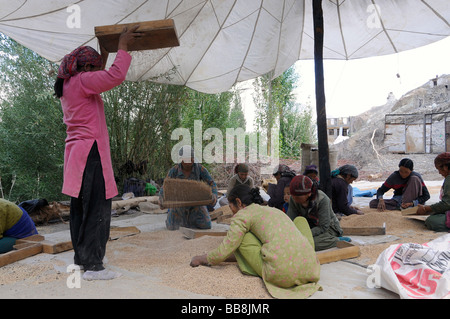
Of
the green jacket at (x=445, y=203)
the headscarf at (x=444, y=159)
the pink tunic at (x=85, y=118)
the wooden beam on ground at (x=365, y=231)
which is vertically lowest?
the wooden beam on ground at (x=365, y=231)

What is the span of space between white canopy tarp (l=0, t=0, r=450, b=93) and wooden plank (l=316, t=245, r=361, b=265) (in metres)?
3.04

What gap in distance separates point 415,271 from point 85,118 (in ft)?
7.26

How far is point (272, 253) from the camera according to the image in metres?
2.07

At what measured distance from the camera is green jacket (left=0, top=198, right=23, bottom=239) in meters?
2.76

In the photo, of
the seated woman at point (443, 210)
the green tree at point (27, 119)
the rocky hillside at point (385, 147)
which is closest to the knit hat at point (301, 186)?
the seated woman at point (443, 210)

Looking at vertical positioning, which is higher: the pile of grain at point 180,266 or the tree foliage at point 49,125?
the tree foliage at point 49,125

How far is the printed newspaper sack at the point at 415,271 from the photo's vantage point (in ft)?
5.94

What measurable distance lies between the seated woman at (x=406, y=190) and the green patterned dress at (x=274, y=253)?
3276mm

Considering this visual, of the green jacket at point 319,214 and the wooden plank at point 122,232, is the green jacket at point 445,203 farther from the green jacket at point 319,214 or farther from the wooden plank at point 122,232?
the wooden plank at point 122,232

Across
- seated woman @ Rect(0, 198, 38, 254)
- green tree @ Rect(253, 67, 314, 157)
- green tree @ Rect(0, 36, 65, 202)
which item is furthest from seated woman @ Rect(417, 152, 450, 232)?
green tree @ Rect(253, 67, 314, 157)

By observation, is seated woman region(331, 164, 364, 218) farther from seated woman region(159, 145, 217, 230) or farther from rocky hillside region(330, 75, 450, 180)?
rocky hillside region(330, 75, 450, 180)

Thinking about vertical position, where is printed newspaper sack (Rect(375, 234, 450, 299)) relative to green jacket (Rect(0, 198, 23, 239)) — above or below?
below

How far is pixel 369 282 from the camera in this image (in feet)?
6.75
